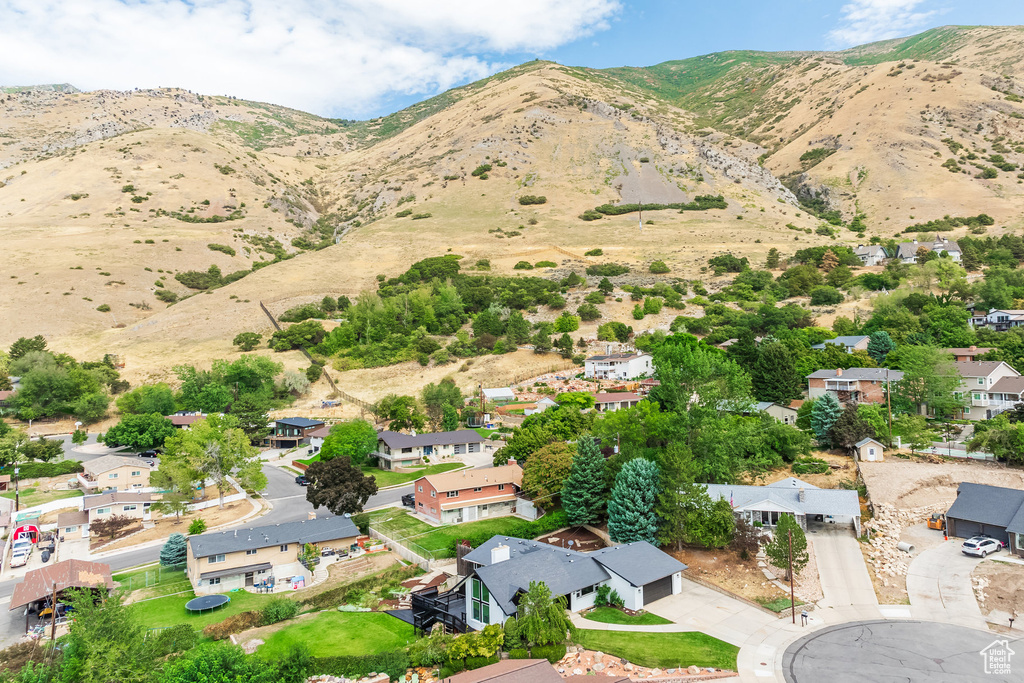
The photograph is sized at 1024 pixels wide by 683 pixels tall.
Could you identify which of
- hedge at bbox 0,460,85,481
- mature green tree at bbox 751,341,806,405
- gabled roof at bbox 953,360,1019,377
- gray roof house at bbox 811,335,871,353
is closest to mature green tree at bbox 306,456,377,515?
hedge at bbox 0,460,85,481

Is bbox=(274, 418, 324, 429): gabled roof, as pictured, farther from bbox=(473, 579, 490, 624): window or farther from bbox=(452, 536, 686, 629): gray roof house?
bbox=(473, 579, 490, 624): window

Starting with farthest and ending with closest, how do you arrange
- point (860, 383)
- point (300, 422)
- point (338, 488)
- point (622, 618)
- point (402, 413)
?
point (300, 422), point (402, 413), point (860, 383), point (338, 488), point (622, 618)

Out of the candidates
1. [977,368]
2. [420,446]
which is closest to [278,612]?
[420,446]

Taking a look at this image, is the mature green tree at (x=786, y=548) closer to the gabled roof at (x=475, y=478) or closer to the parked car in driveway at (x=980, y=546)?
the parked car in driveway at (x=980, y=546)

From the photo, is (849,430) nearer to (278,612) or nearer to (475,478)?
(475,478)

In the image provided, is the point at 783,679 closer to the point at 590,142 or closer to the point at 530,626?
the point at 530,626

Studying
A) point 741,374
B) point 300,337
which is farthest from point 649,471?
point 300,337
